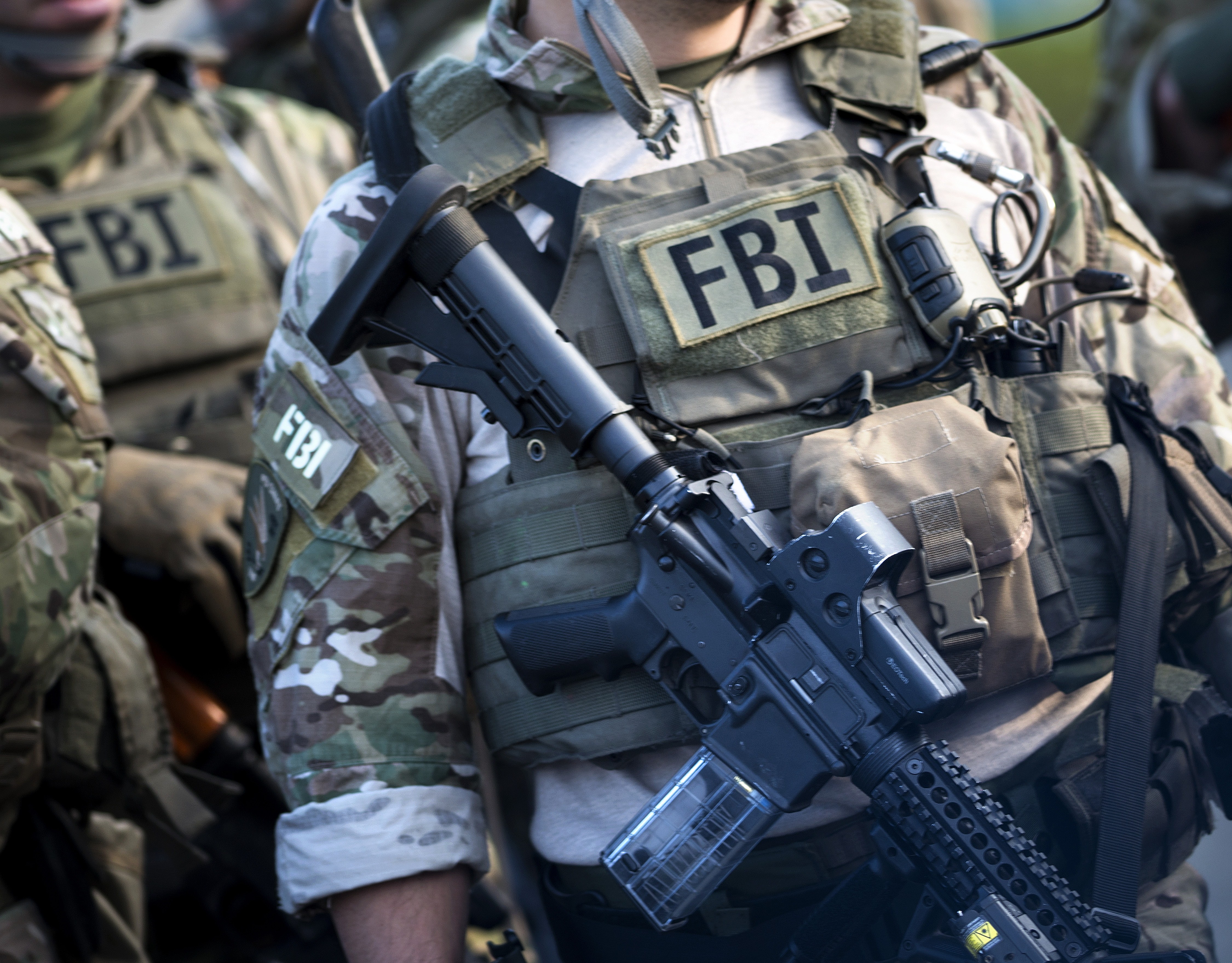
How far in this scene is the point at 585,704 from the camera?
4.96 feet

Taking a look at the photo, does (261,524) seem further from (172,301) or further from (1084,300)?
(172,301)

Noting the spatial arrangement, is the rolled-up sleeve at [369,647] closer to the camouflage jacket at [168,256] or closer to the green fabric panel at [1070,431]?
the green fabric panel at [1070,431]

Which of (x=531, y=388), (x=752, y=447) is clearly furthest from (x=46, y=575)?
(x=752, y=447)

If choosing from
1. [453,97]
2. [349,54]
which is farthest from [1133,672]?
[349,54]

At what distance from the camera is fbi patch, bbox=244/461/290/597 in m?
1.62

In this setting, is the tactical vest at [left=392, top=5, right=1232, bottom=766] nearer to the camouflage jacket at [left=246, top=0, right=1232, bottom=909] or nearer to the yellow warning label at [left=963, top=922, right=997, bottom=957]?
the camouflage jacket at [left=246, top=0, right=1232, bottom=909]

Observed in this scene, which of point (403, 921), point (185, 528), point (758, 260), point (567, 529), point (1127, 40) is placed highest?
point (758, 260)

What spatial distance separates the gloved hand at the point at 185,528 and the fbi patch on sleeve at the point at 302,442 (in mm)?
1023

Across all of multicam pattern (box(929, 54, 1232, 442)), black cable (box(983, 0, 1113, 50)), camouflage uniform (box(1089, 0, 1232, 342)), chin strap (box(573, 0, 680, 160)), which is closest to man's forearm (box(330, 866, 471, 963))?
chin strap (box(573, 0, 680, 160))

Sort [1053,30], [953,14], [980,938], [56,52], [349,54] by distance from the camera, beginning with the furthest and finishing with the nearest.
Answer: [953,14] < [56,52] < [349,54] < [1053,30] < [980,938]

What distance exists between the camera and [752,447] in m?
1.48

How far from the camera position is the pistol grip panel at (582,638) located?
57.5 inches

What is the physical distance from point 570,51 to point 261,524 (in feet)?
2.31

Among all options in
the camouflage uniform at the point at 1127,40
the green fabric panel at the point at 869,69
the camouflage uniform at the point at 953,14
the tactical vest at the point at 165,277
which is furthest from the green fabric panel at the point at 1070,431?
the camouflage uniform at the point at 953,14
